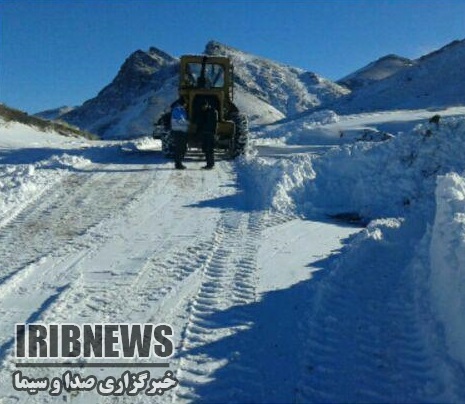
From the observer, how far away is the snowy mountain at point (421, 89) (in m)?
40.8

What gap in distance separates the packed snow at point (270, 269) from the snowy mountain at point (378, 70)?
108 m

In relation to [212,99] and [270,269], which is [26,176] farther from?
[270,269]

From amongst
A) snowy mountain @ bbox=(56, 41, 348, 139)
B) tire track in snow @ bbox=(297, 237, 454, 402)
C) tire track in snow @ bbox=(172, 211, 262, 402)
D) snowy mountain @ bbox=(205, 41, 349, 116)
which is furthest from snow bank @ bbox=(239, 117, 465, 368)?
snowy mountain @ bbox=(205, 41, 349, 116)

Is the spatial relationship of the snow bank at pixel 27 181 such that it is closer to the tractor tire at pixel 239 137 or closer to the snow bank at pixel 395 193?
the snow bank at pixel 395 193

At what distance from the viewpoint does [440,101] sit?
1586 inches

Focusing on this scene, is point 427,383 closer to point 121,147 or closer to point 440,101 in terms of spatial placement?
point 121,147

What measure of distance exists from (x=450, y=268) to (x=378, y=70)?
12415 cm

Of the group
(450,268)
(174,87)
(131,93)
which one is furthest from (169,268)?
(131,93)

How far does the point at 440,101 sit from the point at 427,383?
126 ft

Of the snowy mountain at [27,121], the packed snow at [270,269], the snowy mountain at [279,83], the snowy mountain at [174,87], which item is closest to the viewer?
the packed snow at [270,269]

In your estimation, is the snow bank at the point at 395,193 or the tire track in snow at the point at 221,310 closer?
the tire track in snow at the point at 221,310

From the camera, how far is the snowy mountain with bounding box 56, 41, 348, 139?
94725 mm

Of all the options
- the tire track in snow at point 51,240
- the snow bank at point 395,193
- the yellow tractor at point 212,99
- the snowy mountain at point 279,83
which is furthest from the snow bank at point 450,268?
the snowy mountain at point 279,83

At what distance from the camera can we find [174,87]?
292ft
